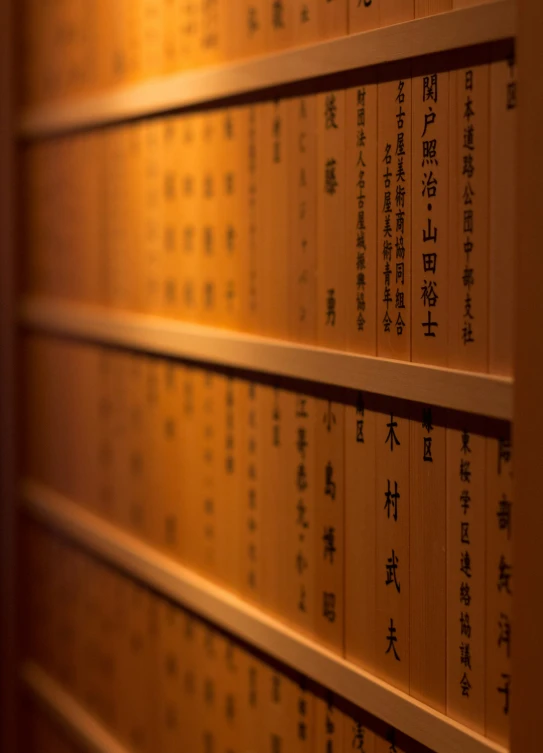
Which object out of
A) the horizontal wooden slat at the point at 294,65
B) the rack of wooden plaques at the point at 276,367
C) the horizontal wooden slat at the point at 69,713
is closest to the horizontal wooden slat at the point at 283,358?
the rack of wooden plaques at the point at 276,367

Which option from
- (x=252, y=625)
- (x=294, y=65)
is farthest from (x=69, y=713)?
(x=294, y=65)

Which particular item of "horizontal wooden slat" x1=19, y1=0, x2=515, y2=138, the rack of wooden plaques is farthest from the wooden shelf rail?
"horizontal wooden slat" x1=19, y1=0, x2=515, y2=138

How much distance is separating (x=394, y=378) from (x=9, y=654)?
0.98m

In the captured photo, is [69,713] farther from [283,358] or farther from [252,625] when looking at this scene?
[283,358]

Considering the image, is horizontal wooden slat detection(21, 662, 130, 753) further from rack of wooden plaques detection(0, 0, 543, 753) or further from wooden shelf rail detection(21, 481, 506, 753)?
wooden shelf rail detection(21, 481, 506, 753)

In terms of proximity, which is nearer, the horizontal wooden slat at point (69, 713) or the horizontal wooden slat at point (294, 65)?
the horizontal wooden slat at point (294, 65)

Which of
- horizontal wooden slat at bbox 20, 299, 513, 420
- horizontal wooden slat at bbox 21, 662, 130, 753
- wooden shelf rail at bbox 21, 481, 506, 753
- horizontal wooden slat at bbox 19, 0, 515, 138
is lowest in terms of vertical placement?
horizontal wooden slat at bbox 21, 662, 130, 753

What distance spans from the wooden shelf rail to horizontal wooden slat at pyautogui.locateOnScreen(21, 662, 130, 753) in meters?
0.22

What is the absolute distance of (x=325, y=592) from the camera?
820 millimetres

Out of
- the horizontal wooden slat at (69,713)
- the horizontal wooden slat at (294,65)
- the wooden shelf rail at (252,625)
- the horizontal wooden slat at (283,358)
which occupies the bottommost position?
the horizontal wooden slat at (69,713)

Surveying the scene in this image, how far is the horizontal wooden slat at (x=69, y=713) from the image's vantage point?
3.97 feet

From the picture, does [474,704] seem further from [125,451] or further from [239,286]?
[125,451]

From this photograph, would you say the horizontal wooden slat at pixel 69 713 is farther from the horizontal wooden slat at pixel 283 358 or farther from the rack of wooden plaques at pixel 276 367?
the horizontal wooden slat at pixel 283 358

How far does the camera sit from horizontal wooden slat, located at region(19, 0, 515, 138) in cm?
63
